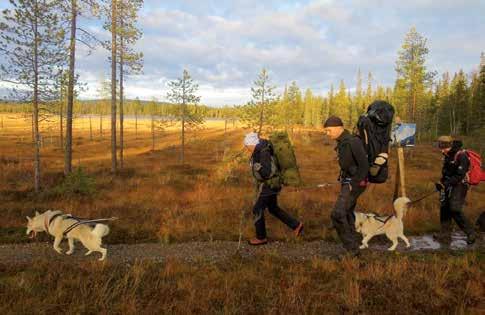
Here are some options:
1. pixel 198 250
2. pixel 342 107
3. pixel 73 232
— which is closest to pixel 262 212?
pixel 198 250

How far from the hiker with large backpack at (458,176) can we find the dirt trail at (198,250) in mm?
567

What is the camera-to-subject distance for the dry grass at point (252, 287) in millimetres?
3852

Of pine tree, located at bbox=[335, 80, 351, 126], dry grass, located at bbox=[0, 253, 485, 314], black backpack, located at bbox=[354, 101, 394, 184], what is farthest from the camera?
pine tree, located at bbox=[335, 80, 351, 126]

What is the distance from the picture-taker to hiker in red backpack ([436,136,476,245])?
673cm

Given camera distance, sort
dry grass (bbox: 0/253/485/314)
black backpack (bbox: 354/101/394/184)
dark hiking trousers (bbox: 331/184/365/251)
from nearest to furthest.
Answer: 1. dry grass (bbox: 0/253/485/314)
2. black backpack (bbox: 354/101/394/184)
3. dark hiking trousers (bbox: 331/184/365/251)

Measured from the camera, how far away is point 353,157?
5336 millimetres

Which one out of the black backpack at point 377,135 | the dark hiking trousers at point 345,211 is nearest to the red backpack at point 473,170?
the black backpack at point 377,135

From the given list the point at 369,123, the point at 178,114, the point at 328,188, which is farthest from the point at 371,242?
the point at 178,114

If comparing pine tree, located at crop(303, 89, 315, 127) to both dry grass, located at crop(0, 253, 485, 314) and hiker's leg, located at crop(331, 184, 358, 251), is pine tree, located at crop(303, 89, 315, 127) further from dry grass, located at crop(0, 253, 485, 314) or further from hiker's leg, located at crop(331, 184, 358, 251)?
dry grass, located at crop(0, 253, 485, 314)

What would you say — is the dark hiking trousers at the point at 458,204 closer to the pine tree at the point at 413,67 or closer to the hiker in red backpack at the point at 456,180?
the hiker in red backpack at the point at 456,180

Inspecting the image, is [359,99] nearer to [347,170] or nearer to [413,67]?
[413,67]

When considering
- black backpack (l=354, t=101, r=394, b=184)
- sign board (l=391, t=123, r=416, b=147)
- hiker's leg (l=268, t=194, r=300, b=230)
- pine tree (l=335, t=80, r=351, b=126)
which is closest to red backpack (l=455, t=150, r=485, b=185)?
black backpack (l=354, t=101, r=394, b=184)

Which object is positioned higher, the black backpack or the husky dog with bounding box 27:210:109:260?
the black backpack

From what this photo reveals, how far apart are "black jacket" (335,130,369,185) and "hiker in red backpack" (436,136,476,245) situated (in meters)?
2.85
